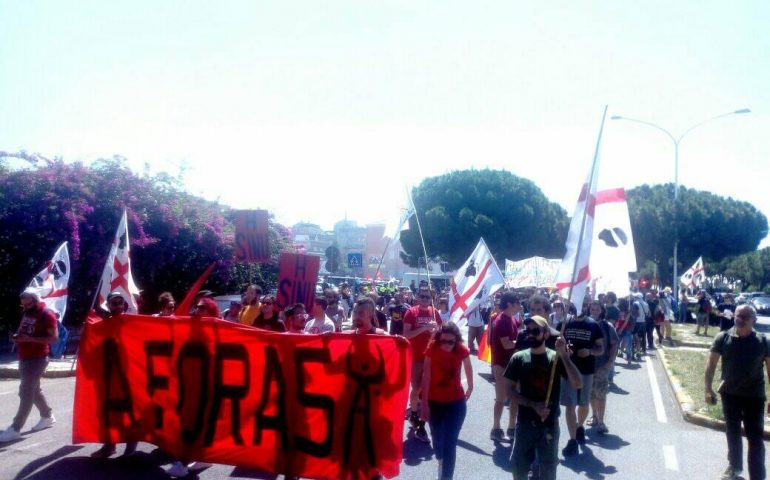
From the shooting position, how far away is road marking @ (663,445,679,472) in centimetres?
720

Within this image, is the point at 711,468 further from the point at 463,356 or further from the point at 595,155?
the point at 595,155

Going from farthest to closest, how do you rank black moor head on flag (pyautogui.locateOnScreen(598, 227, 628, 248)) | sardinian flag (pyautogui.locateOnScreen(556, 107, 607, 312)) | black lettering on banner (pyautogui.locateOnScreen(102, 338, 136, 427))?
1. black moor head on flag (pyautogui.locateOnScreen(598, 227, 628, 248))
2. black lettering on banner (pyautogui.locateOnScreen(102, 338, 136, 427))
3. sardinian flag (pyautogui.locateOnScreen(556, 107, 607, 312))

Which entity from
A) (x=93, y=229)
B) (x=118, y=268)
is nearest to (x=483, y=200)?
(x=93, y=229)

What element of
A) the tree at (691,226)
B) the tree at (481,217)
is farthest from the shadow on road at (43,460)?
the tree at (481,217)

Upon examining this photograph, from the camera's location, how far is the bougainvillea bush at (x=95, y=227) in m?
15.1

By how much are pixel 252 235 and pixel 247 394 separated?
229 inches

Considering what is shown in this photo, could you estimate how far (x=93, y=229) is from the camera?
16.1m

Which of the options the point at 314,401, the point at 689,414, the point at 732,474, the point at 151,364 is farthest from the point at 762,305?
the point at 151,364

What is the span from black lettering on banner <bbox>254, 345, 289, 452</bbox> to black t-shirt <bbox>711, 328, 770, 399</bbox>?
13.5ft

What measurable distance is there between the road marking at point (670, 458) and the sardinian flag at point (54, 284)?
7326 mm

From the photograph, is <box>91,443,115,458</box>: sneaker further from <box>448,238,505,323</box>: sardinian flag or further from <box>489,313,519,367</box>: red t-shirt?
<box>448,238,505,323</box>: sardinian flag

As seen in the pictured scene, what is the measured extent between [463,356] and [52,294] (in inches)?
219

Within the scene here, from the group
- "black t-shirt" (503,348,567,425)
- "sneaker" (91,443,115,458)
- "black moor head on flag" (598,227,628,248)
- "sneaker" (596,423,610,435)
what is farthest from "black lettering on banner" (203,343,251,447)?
"sneaker" (596,423,610,435)

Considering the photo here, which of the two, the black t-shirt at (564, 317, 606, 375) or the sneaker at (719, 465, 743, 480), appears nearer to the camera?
the sneaker at (719, 465, 743, 480)
